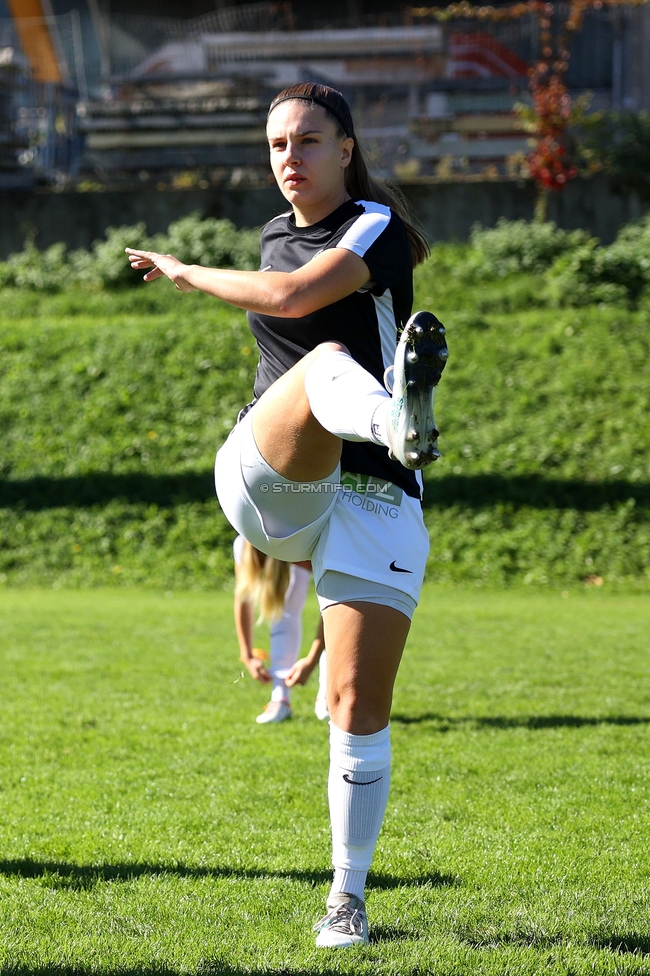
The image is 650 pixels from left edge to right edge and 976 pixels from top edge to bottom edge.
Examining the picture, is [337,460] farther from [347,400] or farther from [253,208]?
[253,208]

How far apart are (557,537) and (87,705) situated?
23.4ft

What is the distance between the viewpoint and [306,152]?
3053 mm

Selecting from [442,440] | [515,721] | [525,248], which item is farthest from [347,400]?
[525,248]

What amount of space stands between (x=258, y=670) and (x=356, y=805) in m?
→ 2.74

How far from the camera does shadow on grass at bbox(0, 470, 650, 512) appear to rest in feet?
41.6

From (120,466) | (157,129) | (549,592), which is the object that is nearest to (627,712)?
(549,592)

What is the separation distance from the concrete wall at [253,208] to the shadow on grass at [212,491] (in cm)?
561

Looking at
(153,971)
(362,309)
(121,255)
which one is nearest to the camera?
(153,971)

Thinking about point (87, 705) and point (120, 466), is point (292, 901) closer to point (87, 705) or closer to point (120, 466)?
point (87, 705)

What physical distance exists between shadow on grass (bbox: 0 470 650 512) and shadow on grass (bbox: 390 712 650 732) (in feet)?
21.9

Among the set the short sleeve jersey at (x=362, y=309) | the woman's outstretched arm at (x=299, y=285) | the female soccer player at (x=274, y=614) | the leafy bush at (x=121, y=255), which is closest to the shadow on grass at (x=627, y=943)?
the short sleeve jersey at (x=362, y=309)

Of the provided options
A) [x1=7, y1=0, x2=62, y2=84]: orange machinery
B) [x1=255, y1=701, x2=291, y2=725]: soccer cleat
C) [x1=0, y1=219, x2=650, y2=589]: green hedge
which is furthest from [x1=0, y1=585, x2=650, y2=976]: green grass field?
[x1=7, y1=0, x2=62, y2=84]: orange machinery

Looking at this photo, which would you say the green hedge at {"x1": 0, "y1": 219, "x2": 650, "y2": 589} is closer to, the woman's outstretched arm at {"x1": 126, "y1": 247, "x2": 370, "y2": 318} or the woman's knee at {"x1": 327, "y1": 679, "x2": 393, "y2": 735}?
the woman's knee at {"x1": 327, "y1": 679, "x2": 393, "y2": 735}

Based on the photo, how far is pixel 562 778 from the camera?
4832 millimetres
